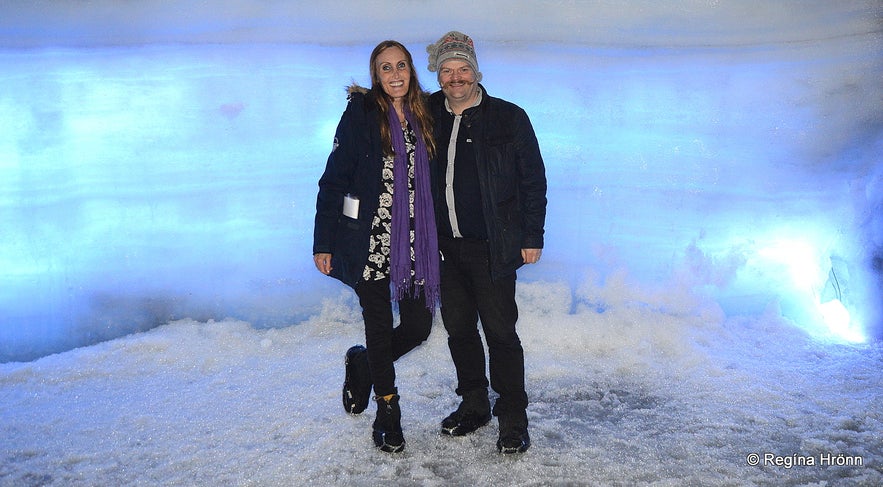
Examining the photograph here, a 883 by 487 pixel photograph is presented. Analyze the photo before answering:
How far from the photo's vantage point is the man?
2.36 meters

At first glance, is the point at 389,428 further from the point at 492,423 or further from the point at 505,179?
the point at 505,179

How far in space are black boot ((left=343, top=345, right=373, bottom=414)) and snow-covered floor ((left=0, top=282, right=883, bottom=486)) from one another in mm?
62

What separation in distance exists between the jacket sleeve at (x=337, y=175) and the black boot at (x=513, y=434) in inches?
31.2

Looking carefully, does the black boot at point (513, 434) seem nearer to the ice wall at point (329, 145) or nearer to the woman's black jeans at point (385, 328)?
the woman's black jeans at point (385, 328)

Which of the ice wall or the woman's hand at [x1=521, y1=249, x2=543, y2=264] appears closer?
the woman's hand at [x1=521, y1=249, x2=543, y2=264]

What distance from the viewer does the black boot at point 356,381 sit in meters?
2.65

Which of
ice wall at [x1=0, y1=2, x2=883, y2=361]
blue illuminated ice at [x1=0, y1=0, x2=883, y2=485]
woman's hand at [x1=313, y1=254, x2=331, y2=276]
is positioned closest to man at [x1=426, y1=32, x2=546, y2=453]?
woman's hand at [x1=313, y1=254, x2=331, y2=276]

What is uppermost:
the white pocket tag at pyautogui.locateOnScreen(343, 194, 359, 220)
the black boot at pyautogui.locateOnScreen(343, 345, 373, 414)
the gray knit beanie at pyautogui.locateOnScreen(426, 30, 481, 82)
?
the gray knit beanie at pyautogui.locateOnScreen(426, 30, 481, 82)

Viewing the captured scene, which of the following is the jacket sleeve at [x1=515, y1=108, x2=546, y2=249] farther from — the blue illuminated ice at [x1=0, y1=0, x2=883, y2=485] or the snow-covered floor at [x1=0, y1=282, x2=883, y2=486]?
the blue illuminated ice at [x1=0, y1=0, x2=883, y2=485]

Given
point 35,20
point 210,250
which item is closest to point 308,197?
point 210,250

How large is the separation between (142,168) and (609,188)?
2.32 m

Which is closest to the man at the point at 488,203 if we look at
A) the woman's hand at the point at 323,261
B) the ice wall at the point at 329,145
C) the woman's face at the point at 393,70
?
the woman's face at the point at 393,70

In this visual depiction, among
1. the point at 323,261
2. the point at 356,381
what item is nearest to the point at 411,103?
the point at 323,261

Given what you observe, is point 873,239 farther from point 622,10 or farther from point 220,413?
point 220,413
